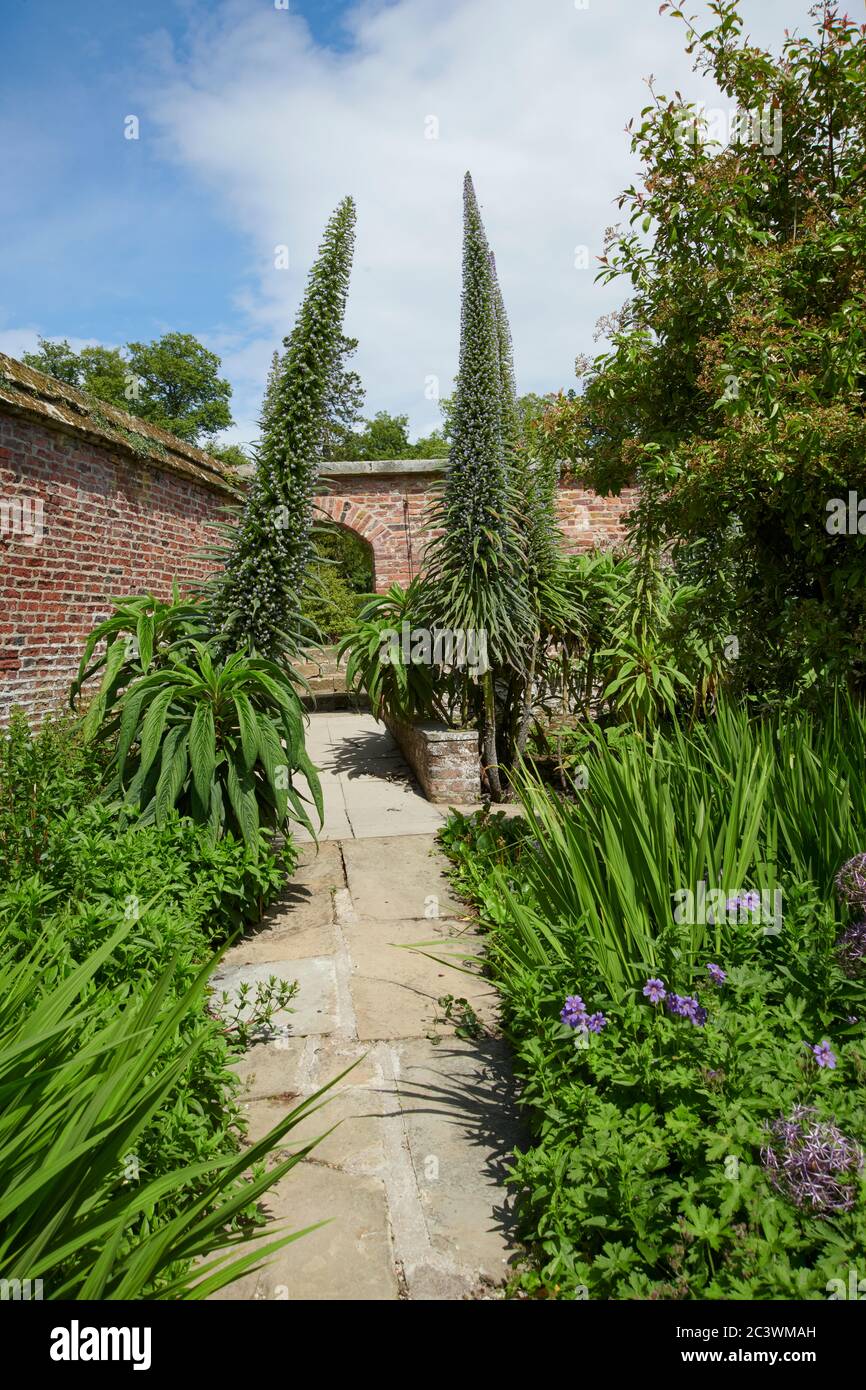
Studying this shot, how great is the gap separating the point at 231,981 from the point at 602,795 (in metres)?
1.74

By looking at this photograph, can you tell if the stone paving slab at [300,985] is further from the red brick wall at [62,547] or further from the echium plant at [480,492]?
the echium plant at [480,492]

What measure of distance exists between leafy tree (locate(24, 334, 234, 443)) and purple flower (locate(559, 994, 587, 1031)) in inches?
1396

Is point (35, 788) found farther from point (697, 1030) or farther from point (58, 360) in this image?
point (58, 360)

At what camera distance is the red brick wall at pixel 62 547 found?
5.78 meters

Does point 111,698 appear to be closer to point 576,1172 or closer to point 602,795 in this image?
point 602,795

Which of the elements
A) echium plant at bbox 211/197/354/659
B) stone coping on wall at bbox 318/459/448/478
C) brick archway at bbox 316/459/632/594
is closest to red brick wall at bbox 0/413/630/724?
echium plant at bbox 211/197/354/659

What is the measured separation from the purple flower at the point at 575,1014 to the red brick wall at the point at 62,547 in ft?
13.0

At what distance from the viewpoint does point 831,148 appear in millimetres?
3979

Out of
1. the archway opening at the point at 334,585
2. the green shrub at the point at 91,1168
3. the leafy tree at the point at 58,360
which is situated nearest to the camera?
the green shrub at the point at 91,1168

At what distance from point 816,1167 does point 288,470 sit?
3.63 meters

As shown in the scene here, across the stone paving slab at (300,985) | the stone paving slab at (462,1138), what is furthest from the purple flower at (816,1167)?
the stone paving slab at (300,985)

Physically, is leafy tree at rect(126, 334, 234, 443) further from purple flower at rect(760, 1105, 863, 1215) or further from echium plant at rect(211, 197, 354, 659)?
purple flower at rect(760, 1105, 863, 1215)

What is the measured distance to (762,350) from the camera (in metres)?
3.55
